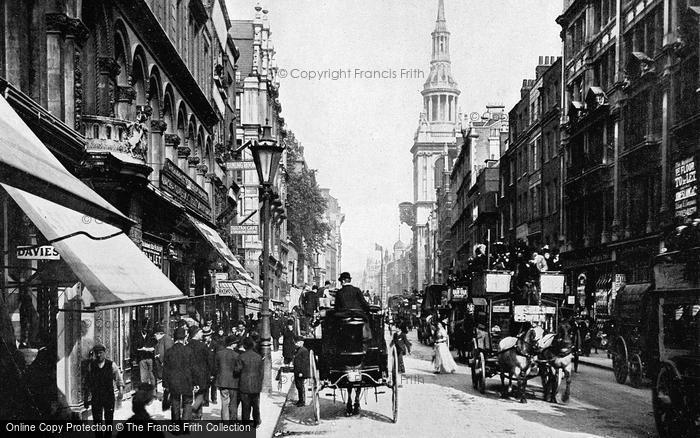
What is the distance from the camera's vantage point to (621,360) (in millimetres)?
19938

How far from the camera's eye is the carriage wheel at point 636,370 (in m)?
18.8

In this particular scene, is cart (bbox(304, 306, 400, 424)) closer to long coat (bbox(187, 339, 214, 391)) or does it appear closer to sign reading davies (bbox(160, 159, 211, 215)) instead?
long coat (bbox(187, 339, 214, 391))

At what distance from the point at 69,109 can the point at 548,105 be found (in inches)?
1403

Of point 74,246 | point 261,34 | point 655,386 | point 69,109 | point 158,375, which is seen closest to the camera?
point 74,246

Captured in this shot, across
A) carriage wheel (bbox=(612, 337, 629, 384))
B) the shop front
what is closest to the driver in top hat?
the shop front

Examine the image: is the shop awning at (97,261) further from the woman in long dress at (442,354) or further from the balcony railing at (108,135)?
the woman in long dress at (442,354)

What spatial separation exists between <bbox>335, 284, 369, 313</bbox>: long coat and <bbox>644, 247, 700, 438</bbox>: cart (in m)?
4.99

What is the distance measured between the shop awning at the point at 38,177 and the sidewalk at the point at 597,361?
73.5 feet

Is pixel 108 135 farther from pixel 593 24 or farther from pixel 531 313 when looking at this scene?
pixel 593 24

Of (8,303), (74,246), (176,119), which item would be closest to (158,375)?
(8,303)

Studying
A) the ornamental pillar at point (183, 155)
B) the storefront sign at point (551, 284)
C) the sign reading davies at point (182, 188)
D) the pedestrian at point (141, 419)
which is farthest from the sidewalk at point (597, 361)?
the pedestrian at point (141, 419)

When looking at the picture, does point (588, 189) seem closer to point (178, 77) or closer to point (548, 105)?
point (548, 105)

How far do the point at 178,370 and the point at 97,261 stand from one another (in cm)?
210

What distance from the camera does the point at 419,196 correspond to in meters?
174
